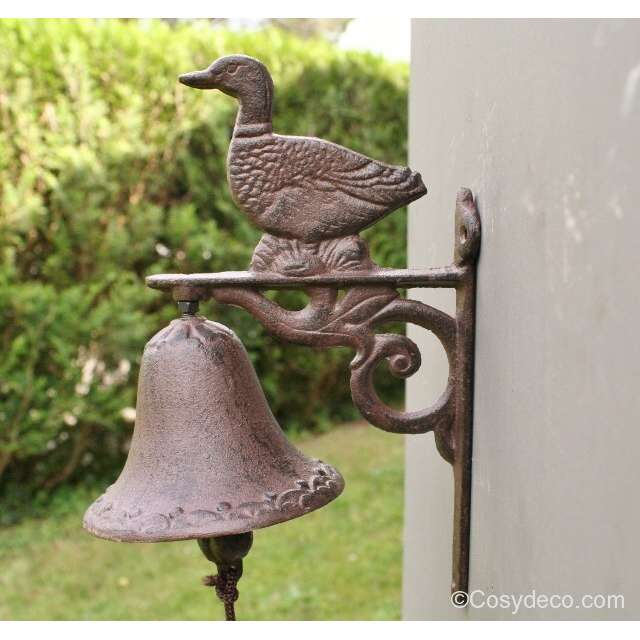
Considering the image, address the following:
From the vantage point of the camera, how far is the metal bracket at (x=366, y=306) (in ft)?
4.26

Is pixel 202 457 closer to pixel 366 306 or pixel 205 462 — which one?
pixel 205 462

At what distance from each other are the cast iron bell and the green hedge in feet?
11.2

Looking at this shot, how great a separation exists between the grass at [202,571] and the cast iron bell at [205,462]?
2773mm

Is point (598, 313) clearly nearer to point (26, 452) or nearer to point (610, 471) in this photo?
point (610, 471)

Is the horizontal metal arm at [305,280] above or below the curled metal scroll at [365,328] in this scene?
above

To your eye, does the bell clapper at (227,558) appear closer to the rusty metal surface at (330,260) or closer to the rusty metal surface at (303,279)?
the rusty metal surface at (330,260)

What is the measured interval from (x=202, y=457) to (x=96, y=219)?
152 inches

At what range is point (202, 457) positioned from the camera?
126cm

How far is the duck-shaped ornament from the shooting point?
1.29m

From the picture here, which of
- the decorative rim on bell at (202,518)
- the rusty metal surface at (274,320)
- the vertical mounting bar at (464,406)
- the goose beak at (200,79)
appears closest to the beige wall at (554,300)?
the vertical mounting bar at (464,406)

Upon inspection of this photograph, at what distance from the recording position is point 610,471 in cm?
85

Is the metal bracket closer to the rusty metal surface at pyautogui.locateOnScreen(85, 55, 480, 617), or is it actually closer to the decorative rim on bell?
the rusty metal surface at pyautogui.locateOnScreen(85, 55, 480, 617)

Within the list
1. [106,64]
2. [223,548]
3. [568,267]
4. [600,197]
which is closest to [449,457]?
[223,548]

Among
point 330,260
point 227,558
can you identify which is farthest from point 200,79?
point 227,558
